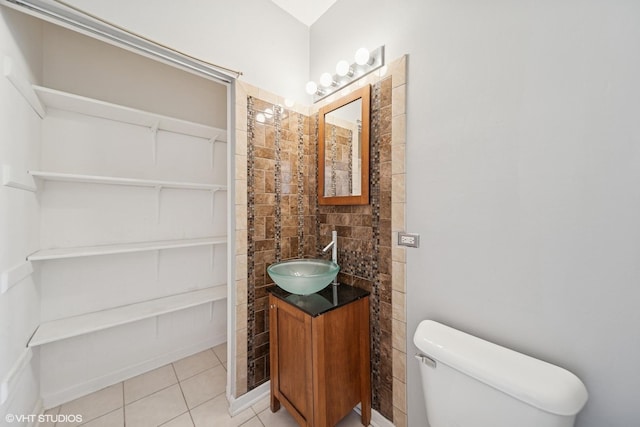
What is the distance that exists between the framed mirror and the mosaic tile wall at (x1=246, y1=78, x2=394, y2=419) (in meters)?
0.06

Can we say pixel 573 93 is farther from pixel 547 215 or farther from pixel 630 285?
pixel 630 285

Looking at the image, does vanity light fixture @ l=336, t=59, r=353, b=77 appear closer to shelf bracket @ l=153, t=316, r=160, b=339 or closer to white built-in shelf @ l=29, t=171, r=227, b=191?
white built-in shelf @ l=29, t=171, r=227, b=191

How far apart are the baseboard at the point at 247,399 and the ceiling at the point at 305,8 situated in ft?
9.03

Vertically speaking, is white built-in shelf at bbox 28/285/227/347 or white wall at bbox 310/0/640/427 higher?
white wall at bbox 310/0/640/427

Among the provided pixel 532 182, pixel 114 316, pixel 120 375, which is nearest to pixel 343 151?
pixel 532 182

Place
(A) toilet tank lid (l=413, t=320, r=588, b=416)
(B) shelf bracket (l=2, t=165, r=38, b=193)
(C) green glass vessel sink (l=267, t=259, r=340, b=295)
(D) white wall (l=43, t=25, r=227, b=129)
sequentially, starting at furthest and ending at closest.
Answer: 1. (D) white wall (l=43, t=25, r=227, b=129)
2. (C) green glass vessel sink (l=267, t=259, r=340, b=295)
3. (B) shelf bracket (l=2, t=165, r=38, b=193)
4. (A) toilet tank lid (l=413, t=320, r=588, b=416)

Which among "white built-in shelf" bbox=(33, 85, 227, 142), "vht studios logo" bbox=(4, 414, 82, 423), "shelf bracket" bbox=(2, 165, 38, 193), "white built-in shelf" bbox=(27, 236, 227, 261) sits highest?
"white built-in shelf" bbox=(33, 85, 227, 142)

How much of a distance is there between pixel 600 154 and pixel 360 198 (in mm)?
981

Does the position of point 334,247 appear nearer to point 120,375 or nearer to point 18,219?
point 18,219

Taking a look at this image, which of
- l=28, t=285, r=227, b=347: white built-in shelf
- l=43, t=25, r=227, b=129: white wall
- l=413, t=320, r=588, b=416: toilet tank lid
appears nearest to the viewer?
l=413, t=320, r=588, b=416: toilet tank lid

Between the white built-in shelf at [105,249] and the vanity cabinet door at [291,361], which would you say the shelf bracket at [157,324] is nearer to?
the white built-in shelf at [105,249]

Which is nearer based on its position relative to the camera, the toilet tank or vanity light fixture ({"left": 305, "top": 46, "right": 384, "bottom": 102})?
the toilet tank

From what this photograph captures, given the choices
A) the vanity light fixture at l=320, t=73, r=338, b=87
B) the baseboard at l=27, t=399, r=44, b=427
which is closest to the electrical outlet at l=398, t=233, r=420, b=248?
the vanity light fixture at l=320, t=73, r=338, b=87

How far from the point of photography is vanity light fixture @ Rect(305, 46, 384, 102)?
1399 mm
